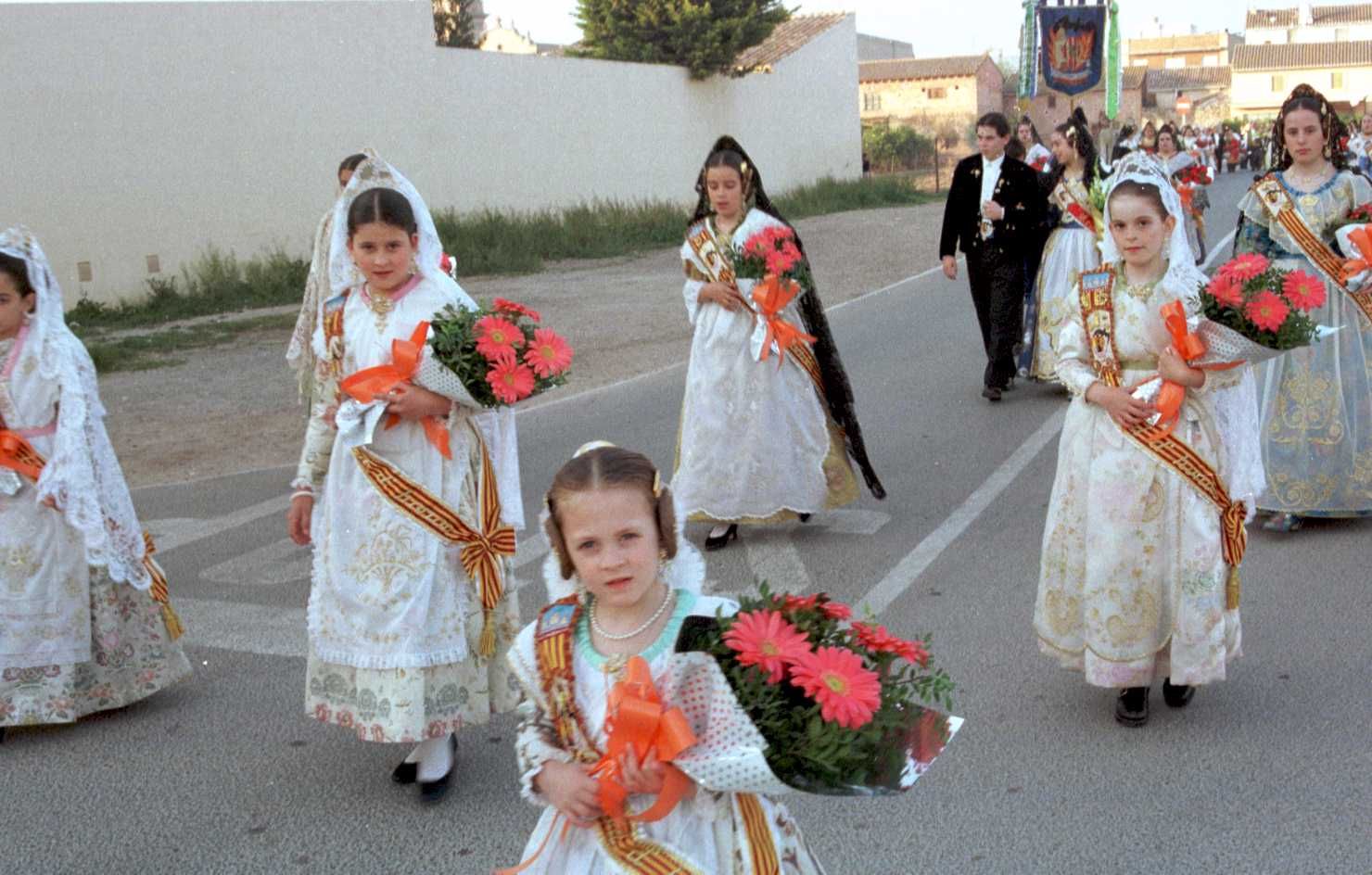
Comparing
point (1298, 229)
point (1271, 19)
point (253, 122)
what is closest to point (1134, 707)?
point (1298, 229)

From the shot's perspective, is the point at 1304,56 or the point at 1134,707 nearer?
the point at 1134,707

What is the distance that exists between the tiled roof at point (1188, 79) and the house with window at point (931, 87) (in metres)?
30.8

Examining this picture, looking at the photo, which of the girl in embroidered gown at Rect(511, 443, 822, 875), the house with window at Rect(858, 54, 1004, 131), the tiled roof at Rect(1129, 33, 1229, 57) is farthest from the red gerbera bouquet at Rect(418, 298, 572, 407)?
the tiled roof at Rect(1129, 33, 1229, 57)

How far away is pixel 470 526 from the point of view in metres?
4.50

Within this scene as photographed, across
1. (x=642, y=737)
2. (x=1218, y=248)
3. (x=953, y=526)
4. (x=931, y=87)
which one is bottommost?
(x=1218, y=248)

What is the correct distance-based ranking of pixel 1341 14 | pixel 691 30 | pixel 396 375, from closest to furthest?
1. pixel 396 375
2. pixel 691 30
3. pixel 1341 14

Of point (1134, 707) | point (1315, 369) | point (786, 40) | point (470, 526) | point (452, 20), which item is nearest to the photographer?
point (470, 526)

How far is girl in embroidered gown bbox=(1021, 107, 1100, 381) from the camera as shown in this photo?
11.4 meters

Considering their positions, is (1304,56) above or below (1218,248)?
above

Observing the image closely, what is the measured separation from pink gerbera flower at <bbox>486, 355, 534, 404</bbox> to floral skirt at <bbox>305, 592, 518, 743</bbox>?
29.9 inches

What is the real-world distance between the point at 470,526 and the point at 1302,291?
267cm

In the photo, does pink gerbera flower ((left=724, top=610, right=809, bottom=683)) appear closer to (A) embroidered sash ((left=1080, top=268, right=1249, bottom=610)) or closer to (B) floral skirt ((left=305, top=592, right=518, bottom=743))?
(B) floral skirt ((left=305, top=592, right=518, bottom=743))

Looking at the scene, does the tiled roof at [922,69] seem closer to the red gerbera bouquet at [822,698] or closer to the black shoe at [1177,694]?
the black shoe at [1177,694]

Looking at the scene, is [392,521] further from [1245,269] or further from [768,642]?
[1245,269]
